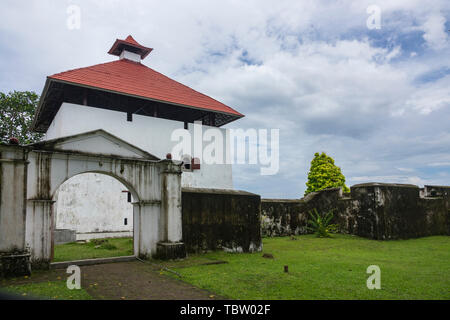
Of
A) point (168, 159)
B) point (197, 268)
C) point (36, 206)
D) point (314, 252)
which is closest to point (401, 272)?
point (314, 252)

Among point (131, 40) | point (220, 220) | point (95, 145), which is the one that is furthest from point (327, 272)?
point (131, 40)

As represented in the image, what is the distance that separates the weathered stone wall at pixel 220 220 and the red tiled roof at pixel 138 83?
8291 mm

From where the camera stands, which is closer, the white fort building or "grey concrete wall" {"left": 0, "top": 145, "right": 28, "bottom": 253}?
"grey concrete wall" {"left": 0, "top": 145, "right": 28, "bottom": 253}

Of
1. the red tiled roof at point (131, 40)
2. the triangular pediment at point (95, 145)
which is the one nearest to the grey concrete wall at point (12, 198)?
the triangular pediment at point (95, 145)

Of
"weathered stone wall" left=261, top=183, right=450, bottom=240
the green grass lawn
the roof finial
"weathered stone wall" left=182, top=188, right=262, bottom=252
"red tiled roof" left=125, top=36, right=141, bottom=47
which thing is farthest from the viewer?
"red tiled roof" left=125, top=36, right=141, bottom=47

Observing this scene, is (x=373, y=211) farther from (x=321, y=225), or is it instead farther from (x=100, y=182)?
(x=100, y=182)

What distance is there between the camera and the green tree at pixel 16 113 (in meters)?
22.6

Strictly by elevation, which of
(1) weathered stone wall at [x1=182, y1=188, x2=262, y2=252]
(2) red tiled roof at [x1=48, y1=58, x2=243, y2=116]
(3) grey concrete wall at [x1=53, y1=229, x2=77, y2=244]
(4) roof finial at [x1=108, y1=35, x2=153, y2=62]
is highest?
(4) roof finial at [x1=108, y1=35, x2=153, y2=62]

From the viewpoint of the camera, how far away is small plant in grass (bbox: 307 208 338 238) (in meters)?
13.2

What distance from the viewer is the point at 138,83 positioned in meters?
17.1

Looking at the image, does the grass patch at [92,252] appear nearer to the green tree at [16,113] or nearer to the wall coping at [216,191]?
the wall coping at [216,191]

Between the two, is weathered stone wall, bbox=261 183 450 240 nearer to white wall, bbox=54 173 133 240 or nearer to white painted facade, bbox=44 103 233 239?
white painted facade, bbox=44 103 233 239

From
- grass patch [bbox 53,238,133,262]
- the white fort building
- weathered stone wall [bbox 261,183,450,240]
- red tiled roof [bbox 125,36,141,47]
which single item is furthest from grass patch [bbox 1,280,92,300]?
red tiled roof [bbox 125,36,141,47]

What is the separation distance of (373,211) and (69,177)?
34.3 ft
